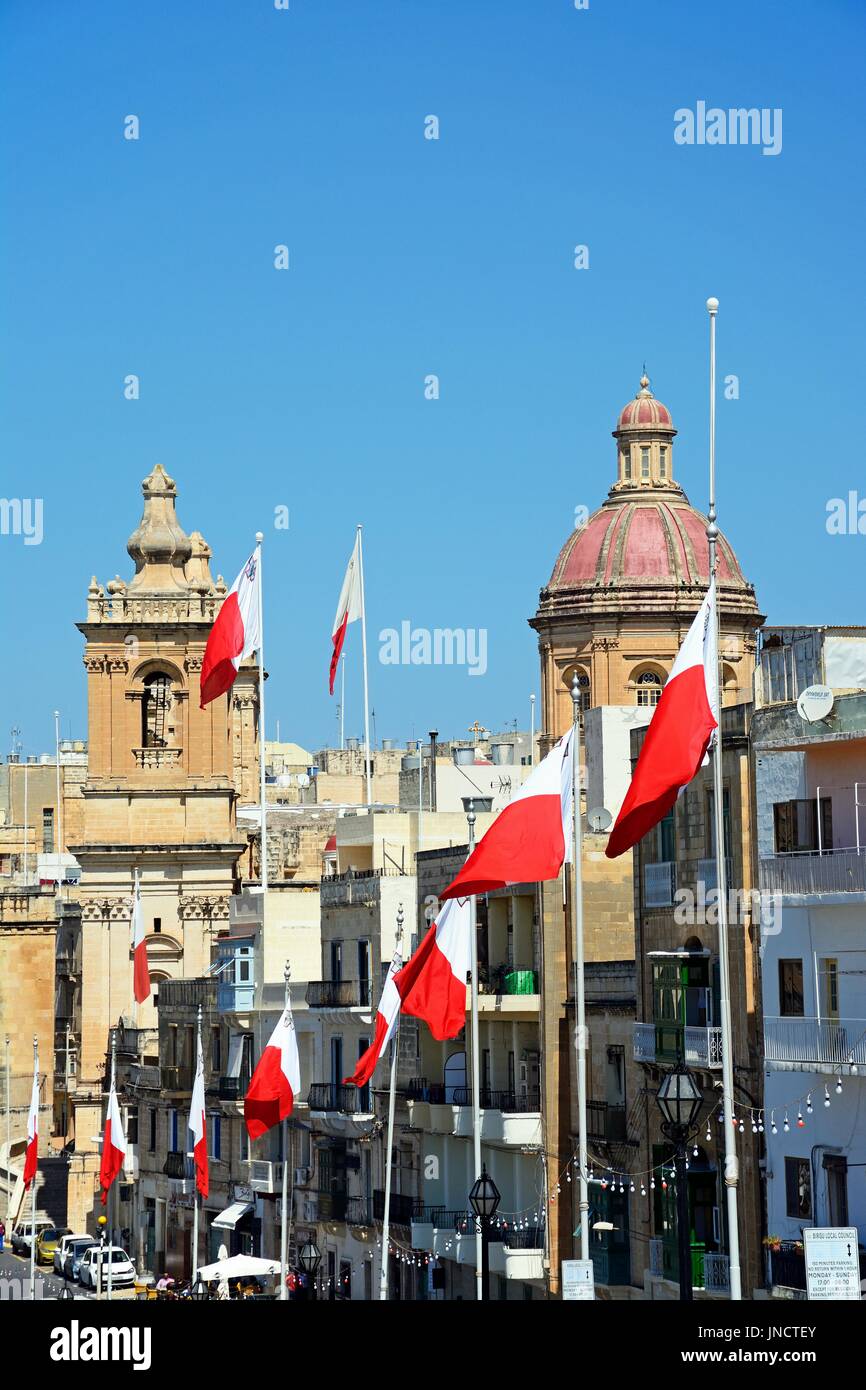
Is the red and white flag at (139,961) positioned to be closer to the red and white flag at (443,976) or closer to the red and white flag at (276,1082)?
the red and white flag at (276,1082)

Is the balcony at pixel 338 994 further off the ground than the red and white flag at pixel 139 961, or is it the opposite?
the red and white flag at pixel 139 961

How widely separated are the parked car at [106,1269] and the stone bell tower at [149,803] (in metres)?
18.2

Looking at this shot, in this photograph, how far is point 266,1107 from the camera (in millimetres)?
49844

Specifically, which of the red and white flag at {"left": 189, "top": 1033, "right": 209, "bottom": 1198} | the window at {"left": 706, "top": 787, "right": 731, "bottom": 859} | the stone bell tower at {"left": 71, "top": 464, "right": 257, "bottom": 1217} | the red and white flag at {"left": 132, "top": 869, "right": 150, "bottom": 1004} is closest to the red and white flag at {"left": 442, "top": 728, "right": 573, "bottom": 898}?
the window at {"left": 706, "top": 787, "right": 731, "bottom": 859}

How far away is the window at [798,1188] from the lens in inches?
1430

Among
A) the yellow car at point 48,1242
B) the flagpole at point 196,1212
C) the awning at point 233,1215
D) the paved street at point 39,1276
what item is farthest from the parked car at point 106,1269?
the yellow car at point 48,1242

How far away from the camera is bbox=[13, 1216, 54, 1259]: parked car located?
81688mm

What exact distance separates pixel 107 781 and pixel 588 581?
16959 mm

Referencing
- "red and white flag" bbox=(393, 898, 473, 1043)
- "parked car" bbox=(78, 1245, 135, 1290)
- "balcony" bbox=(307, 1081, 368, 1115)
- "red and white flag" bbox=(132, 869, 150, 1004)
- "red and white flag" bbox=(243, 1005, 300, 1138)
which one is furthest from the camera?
"red and white flag" bbox=(132, 869, 150, 1004)

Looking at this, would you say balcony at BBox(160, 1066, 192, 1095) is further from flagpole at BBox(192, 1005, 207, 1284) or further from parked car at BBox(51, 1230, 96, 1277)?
parked car at BBox(51, 1230, 96, 1277)

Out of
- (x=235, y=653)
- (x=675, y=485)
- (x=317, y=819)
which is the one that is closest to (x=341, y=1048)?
(x=235, y=653)

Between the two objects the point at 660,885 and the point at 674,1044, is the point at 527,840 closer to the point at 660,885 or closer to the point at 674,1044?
the point at 674,1044

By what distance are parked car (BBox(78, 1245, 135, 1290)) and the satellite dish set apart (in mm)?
34002
